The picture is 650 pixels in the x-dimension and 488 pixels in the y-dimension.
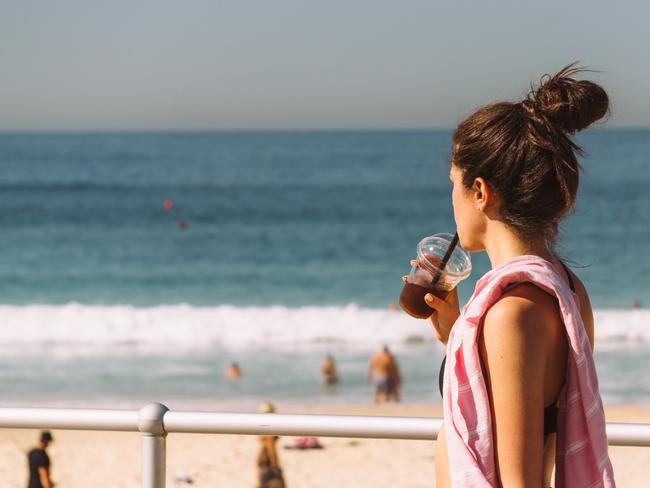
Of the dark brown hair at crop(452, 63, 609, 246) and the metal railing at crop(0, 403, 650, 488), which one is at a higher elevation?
the dark brown hair at crop(452, 63, 609, 246)

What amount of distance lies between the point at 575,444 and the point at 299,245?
29358 mm

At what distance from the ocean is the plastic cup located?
207 millimetres

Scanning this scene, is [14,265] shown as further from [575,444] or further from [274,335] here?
[575,444]

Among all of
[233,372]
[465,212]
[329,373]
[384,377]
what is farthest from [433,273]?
[233,372]

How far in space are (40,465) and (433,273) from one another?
646 cm

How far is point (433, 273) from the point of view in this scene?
1.80 meters

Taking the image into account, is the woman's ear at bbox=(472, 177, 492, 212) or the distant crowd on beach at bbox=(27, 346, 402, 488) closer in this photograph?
the woman's ear at bbox=(472, 177, 492, 212)

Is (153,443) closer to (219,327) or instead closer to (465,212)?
(465,212)

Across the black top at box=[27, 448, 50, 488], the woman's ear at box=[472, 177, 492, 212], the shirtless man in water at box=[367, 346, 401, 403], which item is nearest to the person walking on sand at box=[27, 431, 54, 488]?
the black top at box=[27, 448, 50, 488]

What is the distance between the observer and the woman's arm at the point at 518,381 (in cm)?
135

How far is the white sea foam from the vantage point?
17031mm

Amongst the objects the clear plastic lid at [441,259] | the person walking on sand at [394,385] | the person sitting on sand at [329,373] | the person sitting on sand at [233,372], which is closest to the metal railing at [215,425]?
the clear plastic lid at [441,259]

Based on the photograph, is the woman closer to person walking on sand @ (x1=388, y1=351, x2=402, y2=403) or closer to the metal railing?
the metal railing

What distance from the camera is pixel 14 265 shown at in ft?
88.1
